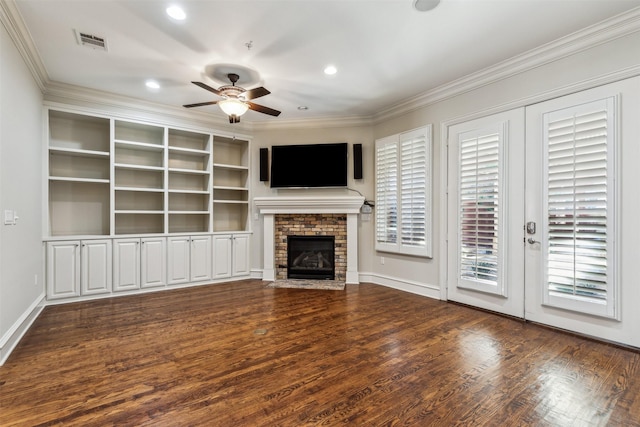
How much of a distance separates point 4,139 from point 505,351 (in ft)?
15.5

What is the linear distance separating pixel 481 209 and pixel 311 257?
3.04 m

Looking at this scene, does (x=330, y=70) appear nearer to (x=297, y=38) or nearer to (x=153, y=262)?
(x=297, y=38)

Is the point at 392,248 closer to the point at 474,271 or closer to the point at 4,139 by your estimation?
the point at 474,271

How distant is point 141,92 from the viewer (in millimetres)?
4418

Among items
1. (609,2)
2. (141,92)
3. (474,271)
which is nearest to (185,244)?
(141,92)

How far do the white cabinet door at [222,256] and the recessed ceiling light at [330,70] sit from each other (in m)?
3.27

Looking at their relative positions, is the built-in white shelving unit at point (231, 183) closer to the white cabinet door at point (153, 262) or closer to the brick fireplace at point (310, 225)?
the brick fireplace at point (310, 225)

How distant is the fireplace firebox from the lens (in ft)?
18.5

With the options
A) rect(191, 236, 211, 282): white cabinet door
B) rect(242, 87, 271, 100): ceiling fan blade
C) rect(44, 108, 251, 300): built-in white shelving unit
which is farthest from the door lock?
rect(191, 236, 211, 282): white cabinet door

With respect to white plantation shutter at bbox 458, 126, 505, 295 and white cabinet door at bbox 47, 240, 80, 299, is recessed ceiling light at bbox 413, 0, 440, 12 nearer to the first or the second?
white plantation shutter at bbox 458, 126, 505, 295

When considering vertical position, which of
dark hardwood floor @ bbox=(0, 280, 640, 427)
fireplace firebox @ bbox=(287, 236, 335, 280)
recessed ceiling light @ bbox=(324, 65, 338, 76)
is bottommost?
dark hardwood floor @ bbox=(0, 280, 640, 427)

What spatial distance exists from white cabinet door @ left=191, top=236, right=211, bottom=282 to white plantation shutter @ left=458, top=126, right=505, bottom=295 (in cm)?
400

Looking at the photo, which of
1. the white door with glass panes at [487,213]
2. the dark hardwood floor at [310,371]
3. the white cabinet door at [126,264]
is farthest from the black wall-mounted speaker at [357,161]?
the white cabinet door at [126,264]

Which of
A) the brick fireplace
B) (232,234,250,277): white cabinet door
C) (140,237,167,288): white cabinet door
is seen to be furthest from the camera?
(232,234,250,277): white cabinet door
